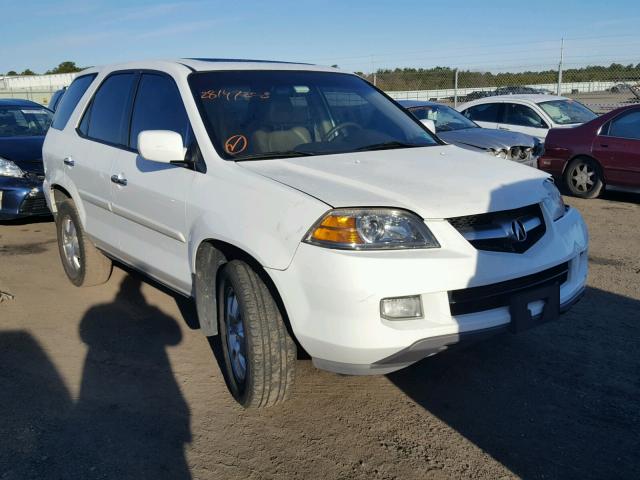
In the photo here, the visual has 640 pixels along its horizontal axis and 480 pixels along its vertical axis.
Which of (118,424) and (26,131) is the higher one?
(26,131)

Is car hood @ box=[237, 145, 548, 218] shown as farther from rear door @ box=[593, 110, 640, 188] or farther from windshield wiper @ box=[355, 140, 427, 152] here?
rear door @ box=[593, 110, 640, 188]

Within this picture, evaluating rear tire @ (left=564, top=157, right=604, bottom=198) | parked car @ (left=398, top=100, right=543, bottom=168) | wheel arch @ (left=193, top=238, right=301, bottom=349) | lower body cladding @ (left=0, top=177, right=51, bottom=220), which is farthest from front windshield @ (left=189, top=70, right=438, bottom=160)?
rear tire @ (left=564, top=157, right=604, bottom=198)

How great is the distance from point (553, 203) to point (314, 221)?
4.78 feet

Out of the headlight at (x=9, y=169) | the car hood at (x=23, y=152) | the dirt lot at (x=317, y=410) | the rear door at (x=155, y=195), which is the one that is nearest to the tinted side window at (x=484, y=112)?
the dirt lot at (x=317, y=410)

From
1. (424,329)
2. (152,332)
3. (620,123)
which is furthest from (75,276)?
(620,123)

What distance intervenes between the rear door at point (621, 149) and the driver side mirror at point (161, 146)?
7.15 meters

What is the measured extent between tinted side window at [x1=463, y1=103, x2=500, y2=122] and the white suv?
7789 millimetres

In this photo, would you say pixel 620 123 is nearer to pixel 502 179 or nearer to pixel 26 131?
pixel 502 179

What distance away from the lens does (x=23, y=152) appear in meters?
7.43

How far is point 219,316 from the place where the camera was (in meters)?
3.40

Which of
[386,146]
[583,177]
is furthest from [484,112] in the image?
[386,146]

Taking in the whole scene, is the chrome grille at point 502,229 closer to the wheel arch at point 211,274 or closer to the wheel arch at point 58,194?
the wheel arch at point 211,274

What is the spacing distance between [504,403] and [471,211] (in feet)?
3.78

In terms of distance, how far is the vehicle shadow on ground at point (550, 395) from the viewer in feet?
9.21
